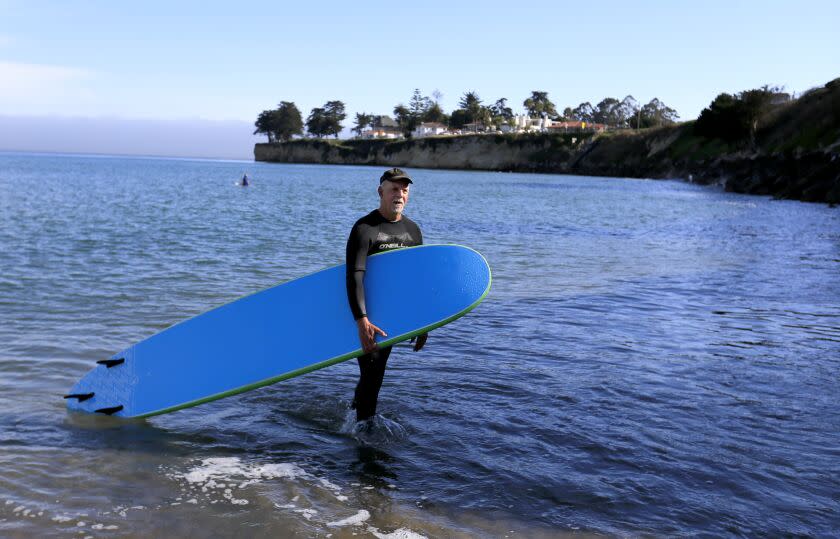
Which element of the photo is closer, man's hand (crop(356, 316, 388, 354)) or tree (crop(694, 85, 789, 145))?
man's hand (crop(356, 316, 388, 354))

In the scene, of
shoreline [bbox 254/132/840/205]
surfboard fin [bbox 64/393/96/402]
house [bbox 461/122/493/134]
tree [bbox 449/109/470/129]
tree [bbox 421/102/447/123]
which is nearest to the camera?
surfboard fin [bbox 64/393/96/402]

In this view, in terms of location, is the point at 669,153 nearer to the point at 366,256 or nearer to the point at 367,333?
the point at 366,256

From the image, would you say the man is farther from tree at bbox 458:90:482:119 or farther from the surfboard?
tree at bbox 458:90:482:119

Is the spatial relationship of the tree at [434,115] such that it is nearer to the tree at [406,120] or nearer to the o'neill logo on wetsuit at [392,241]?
the tree at [406,120]

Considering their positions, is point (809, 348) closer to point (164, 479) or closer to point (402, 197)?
point (402, 197)

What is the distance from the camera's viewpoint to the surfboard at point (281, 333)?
211 inches

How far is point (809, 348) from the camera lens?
343 inches

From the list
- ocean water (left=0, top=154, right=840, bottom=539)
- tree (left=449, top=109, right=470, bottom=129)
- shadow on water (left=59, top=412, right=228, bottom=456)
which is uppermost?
tree (left=449, top=109, right=470, bottom=129)

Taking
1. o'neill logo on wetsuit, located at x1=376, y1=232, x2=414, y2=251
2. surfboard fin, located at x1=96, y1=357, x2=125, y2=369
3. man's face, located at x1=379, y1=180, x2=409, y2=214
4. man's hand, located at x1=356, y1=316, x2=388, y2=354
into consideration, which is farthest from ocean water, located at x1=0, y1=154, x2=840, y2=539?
man's face, located at x1=379, y1=180, x2=409, y2=214

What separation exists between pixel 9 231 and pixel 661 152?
92532mm

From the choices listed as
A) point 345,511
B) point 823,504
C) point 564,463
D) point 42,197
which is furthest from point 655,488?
point 42,197

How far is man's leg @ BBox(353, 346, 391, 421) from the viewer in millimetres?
5500

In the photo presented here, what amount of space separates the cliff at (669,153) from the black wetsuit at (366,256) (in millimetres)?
38181

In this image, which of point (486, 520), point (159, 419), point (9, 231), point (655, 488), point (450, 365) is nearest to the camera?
point (486, 520)
